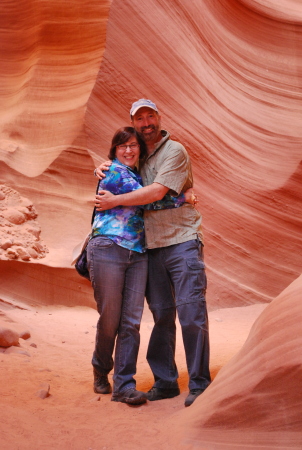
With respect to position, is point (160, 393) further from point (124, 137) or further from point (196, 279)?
point (124, 137)

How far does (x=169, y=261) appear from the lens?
3490 millimetres

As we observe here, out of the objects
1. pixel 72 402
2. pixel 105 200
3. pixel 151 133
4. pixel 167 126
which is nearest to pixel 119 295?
pixel 105 200

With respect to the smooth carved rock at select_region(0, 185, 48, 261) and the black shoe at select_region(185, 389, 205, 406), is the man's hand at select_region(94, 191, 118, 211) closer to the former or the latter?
the black shoe at select_region(185, 389, 205, 406)

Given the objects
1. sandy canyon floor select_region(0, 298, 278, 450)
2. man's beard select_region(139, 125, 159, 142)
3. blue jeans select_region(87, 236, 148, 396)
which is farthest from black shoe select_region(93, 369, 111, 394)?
man's beard select_region(139, 125, 159, 142)

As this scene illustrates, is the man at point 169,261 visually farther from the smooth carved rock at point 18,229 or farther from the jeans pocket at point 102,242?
the smooth carved rock at point 18,229

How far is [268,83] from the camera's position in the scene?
305 inches

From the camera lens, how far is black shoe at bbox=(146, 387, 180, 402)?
354 cm

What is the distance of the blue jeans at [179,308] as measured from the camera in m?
3.34

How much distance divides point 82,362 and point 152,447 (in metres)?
2.02

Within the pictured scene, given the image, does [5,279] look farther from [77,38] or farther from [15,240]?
[77,38]

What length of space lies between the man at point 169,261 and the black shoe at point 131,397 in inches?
6.1

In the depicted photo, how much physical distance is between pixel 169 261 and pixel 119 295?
373 mm

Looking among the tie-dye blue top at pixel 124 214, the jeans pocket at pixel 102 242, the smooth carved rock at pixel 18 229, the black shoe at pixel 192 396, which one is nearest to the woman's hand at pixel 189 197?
the tie-dye blue top at pixel 124 214

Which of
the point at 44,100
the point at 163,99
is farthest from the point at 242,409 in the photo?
the point at 44,100
